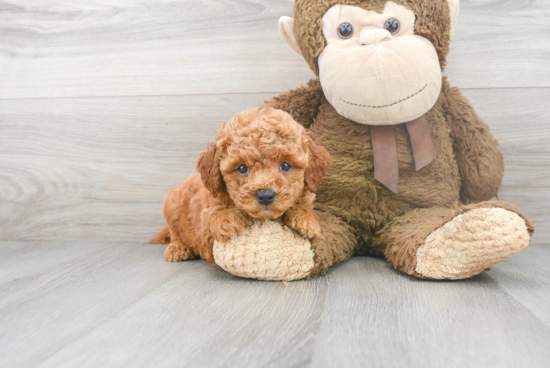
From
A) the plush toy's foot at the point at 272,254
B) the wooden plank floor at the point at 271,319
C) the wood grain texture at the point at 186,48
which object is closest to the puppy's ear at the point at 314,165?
the plush toy's foot at the point at 272,254

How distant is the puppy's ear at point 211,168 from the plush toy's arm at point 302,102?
0.33 metres

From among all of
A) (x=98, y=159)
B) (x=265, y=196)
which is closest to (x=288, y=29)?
(x=265, y=196)

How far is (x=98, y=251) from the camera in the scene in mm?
1358

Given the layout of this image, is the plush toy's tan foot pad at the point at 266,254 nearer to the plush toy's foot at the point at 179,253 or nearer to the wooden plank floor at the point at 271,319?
the wooden plank floor at the point at 271,319

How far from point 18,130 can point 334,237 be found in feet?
3.88

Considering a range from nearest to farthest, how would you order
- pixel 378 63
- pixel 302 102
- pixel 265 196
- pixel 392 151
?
pixel 265 196 < pixel 378 63 < pixel 392 151 < pixel 302 102

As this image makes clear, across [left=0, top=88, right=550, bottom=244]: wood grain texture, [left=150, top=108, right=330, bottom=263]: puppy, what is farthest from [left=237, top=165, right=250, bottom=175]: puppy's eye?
[left=0, top=88, right=550, bottom=244]: wood grain texture

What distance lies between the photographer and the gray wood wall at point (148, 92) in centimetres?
134

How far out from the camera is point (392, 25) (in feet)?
3.39

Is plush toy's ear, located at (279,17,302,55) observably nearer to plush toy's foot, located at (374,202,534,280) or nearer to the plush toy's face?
the plush toy's face

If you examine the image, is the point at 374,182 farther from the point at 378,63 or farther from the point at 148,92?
the point at 148,92

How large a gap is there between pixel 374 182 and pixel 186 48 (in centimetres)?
Answer: 77

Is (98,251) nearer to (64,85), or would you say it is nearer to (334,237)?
(64,85)

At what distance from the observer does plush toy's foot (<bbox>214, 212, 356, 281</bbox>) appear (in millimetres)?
932
